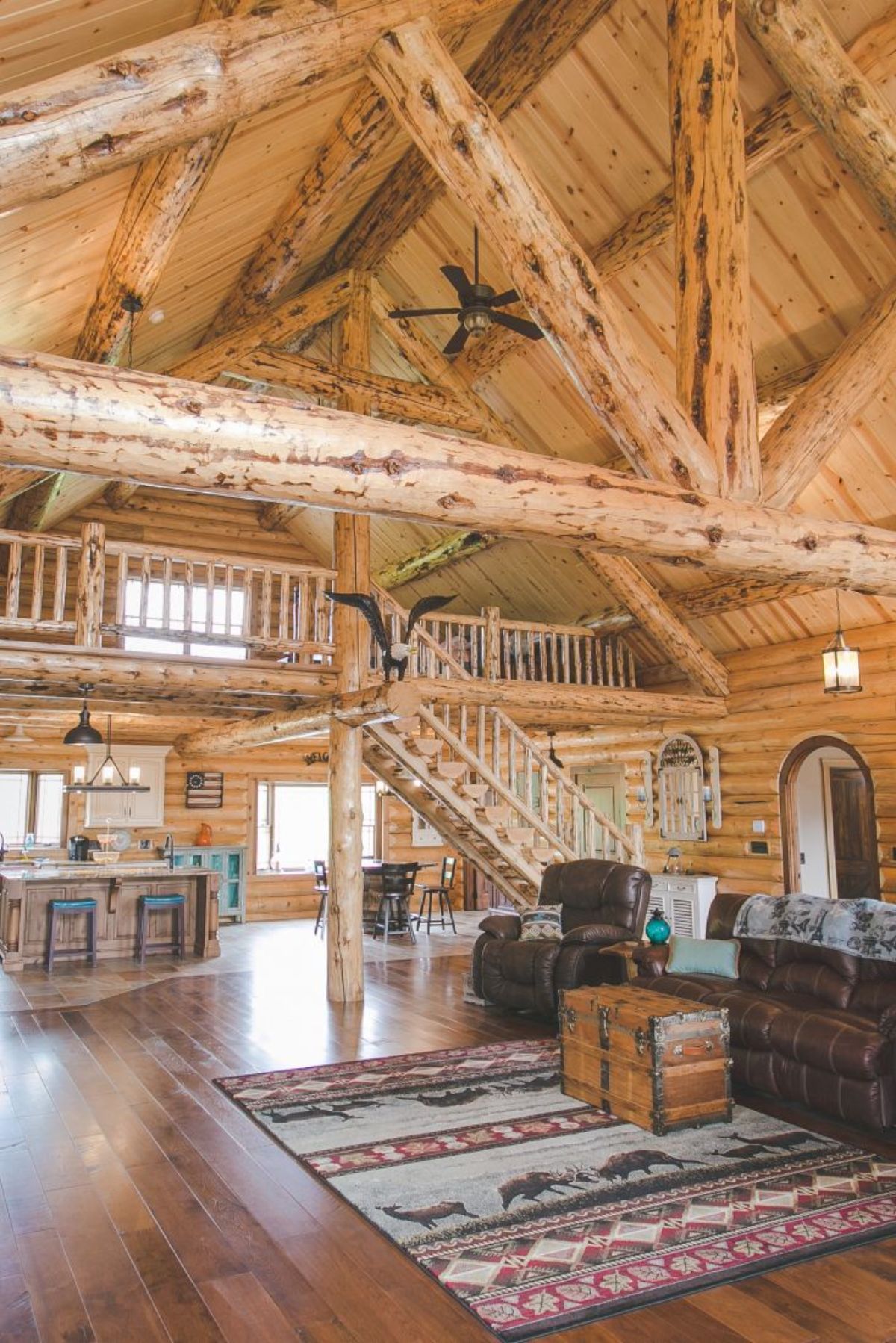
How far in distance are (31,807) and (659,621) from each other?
8.57 meters

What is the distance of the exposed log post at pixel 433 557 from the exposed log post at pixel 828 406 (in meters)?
5.44

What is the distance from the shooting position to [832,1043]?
452 centimetres

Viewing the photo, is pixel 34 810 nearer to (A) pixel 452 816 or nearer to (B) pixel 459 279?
(A) pixel 452 816

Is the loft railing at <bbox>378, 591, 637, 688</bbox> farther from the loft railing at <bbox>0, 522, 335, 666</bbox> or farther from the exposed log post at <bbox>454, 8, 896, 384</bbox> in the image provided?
the exposed log post at <bbox>454, 8, 896, 384</bbox>

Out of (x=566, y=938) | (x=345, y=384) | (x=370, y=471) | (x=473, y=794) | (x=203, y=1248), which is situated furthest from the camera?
(x=473, y=794)

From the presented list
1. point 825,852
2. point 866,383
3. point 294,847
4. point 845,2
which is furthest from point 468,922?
point 845,2

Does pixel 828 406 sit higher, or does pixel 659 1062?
pixel 828 406

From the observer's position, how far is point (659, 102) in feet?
21.9

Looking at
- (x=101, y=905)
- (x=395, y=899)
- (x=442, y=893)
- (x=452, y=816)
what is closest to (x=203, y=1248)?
(x=452, y=816)

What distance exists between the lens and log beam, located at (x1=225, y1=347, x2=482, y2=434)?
8.44 meters

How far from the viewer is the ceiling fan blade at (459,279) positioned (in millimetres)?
6332

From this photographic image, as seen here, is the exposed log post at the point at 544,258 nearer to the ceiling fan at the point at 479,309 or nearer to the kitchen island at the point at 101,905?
the ceiling fan at the point at 479,309

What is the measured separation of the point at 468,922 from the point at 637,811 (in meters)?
3.35

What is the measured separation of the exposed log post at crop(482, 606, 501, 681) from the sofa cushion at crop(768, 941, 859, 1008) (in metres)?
4.86
